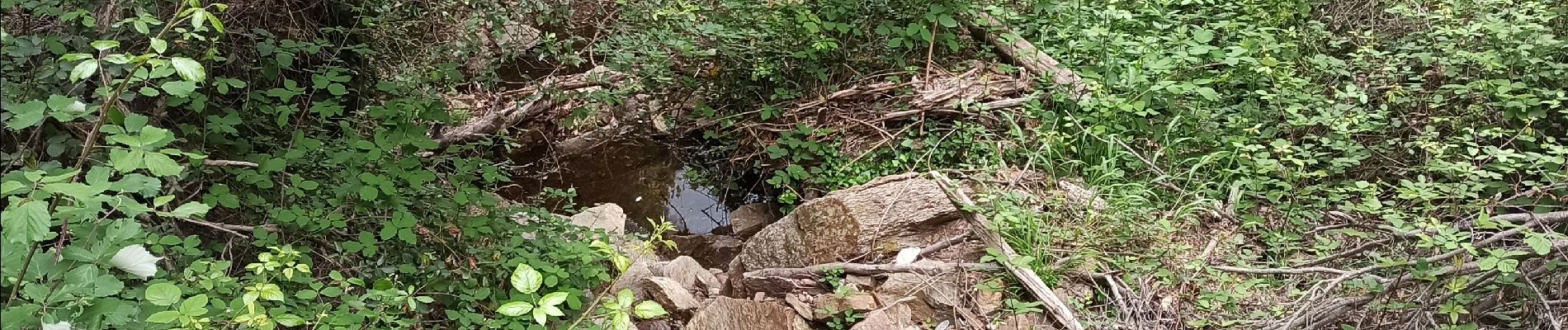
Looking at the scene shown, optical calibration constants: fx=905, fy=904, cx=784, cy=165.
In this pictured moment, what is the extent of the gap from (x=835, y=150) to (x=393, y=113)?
2.27 m

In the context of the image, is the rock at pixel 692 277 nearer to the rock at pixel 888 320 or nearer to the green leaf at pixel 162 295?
the rock at pixel 888 320

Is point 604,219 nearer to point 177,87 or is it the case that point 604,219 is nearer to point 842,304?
point 842,304

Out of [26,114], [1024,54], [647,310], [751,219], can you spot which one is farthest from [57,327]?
[1024,54]

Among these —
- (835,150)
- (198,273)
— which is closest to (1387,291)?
(835,150)

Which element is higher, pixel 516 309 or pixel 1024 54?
pixel 516 309

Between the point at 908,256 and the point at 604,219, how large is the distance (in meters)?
1.61

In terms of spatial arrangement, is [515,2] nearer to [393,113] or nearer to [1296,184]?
[393,113]

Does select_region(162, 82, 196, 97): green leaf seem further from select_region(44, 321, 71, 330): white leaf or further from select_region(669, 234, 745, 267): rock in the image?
select_region(669, 234, 745, 267): rock

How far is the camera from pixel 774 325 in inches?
123

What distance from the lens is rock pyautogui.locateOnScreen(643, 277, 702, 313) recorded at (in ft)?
10.7

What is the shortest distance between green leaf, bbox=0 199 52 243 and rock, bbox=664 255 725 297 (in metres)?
2.67

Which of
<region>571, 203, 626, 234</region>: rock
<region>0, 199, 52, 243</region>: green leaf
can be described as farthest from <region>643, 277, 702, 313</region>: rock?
<region>0, 199, 52, 243</region>: green leaf

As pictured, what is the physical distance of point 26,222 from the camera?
1105 millimetres

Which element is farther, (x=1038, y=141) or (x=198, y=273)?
(x=1038, y=141)
